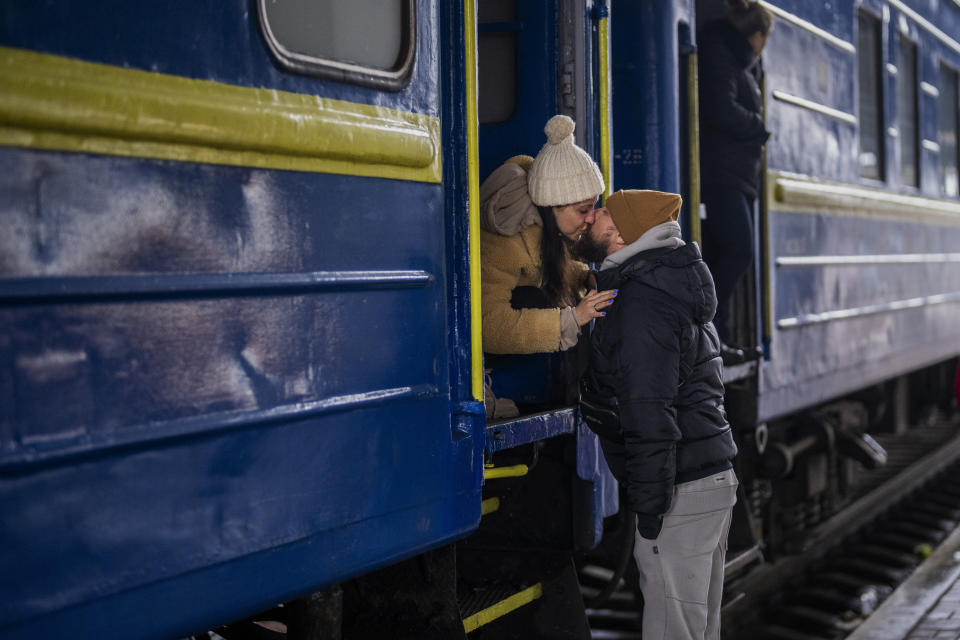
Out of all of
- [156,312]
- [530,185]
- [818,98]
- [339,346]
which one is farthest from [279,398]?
[818,98]

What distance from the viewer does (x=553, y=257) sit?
11.2 feet

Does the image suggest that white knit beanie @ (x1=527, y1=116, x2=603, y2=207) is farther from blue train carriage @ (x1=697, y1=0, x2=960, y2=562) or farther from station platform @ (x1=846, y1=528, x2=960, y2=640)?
station platform @ (x1=846, y1=528, x2=960, y2=640)

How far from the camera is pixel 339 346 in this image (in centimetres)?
232

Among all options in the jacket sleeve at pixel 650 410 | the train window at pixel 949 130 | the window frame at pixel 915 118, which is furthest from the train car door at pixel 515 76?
the train window at pixel 949 130

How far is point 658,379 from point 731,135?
233 cm

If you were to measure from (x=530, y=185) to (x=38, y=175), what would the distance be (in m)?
Answer: 1.84

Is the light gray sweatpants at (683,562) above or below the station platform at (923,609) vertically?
above

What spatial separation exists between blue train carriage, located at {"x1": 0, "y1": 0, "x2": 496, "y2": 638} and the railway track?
255cm

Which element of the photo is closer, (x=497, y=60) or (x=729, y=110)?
(x=497, y=60)

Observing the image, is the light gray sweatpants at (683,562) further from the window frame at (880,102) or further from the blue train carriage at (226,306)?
the window frame at (880,102)

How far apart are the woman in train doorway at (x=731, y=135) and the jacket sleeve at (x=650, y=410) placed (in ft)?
6.16

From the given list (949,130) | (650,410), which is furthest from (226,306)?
(949,130)

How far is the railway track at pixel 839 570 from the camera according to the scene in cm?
545

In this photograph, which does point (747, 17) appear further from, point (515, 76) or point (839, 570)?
point (839, 570)
